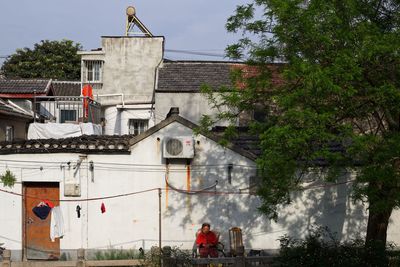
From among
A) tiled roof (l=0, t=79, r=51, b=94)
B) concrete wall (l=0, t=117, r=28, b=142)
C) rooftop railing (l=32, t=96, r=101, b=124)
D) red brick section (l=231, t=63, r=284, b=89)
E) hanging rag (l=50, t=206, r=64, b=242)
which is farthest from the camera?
tiled roof (l=0, t=79, r=51, b=94)

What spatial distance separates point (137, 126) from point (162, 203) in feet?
48.4

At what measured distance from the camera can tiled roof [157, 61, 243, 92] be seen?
88.0 feet

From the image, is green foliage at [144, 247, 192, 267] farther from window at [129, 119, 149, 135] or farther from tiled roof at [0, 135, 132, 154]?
window at [129, 119, 149, 135]

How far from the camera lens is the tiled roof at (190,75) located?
26.8 meters

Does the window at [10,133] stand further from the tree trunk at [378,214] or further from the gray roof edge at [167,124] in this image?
the tree trunk at [378,214]

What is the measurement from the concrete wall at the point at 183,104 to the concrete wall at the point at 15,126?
5.59 m

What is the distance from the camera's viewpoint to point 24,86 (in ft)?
93.6

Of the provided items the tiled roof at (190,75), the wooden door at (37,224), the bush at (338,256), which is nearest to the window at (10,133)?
the tiled roof at (190,75)

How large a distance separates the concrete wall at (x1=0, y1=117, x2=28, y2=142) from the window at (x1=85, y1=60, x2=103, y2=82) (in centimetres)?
768

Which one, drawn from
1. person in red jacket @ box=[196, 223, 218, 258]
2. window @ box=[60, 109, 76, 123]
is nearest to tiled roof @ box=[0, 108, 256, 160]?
person in red jacket @ box=[196, 223, 218, 258]

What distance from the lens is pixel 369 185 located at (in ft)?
34.4

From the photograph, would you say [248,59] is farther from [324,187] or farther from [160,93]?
[160,93]

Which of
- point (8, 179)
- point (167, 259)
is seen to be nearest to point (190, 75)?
point (8, 179)

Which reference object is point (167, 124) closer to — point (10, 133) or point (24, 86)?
point (10, 133)
